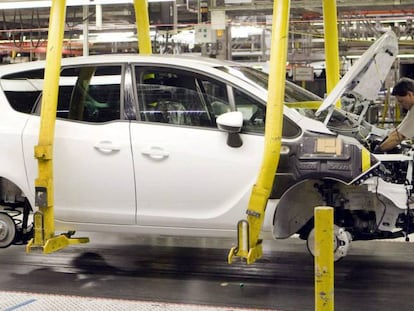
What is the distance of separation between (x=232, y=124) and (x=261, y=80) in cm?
90

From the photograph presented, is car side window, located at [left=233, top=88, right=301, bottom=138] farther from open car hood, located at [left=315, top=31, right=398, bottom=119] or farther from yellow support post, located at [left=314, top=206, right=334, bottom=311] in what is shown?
yellow support post, located at [left=314, top=206, right=334, bottom=311]

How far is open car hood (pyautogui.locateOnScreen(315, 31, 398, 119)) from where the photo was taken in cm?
493

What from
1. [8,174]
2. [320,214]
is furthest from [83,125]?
[320,214]

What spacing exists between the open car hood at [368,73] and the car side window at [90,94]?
5.25 ft

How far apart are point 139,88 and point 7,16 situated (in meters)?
11.2

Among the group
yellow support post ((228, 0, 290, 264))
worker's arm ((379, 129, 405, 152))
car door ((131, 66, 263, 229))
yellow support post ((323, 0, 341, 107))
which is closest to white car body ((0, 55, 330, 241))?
car door ((131, 66, 263, 229))

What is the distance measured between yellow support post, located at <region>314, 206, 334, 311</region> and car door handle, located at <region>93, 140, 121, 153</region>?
82.7 inches

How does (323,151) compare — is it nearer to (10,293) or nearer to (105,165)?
(105,165)

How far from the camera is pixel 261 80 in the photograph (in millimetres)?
5414

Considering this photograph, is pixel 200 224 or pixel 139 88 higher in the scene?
pixel 139 88

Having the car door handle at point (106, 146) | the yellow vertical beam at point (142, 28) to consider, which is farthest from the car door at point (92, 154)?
the yellow vertical beam at point (142, 28)

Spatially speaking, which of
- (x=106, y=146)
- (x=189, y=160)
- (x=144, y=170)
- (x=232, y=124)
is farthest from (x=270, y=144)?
(x=106, y=146)

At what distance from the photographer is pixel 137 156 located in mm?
4961

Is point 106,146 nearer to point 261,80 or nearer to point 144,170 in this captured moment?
point 144,170
